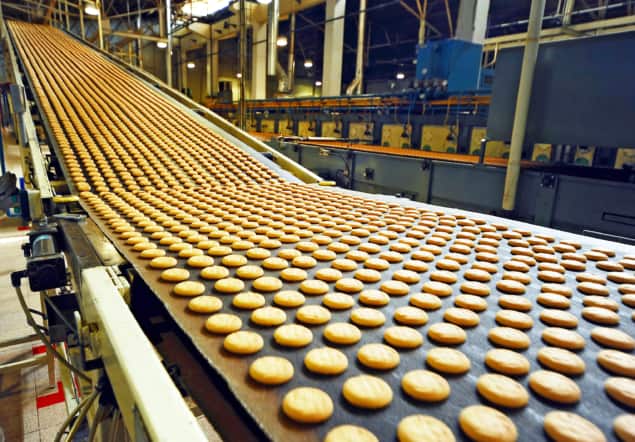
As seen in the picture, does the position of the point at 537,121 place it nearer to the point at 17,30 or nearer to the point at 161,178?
the point at 161,178

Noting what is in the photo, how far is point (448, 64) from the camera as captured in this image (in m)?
4.93

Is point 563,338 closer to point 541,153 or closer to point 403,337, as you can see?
point 403,337

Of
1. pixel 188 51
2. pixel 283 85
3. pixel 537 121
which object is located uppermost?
pixel 188 51

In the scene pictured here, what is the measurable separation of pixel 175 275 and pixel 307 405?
646 millimetres

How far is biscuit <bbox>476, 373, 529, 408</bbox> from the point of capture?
0.67 m

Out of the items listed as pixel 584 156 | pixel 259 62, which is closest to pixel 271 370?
pixel 584 156

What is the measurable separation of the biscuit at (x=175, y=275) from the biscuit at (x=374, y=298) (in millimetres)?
527

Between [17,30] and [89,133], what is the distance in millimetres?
7716

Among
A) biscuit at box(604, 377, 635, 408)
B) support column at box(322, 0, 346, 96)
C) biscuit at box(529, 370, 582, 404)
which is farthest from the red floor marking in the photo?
support column at box(322, 0, 346, 96)

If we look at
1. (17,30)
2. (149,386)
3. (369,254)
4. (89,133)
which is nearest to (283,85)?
(17,30)

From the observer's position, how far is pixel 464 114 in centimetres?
484

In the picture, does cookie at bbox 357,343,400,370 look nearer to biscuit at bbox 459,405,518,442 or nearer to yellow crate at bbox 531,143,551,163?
biscuit at bbox 459,405,518,442

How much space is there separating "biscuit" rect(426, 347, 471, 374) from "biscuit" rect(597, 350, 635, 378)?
29cm

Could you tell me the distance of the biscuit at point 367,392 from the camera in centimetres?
66
